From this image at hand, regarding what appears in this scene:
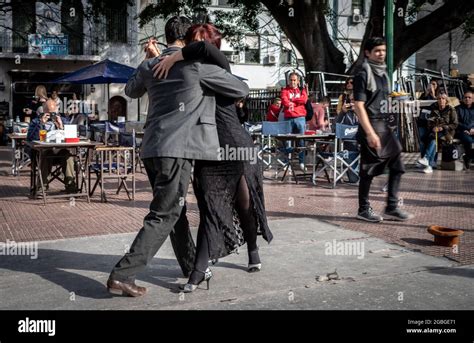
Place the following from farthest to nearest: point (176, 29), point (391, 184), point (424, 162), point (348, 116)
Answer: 1. point (424, 162)
2. point (348, 116)
3. point (391, 184)
4. point (176, 29)

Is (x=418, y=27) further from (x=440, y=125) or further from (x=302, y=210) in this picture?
(x=302, y=210)

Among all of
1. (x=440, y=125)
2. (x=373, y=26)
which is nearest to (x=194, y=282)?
(x=440, y=125)

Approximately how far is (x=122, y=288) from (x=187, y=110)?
1.35m

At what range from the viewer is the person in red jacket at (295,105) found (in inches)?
522

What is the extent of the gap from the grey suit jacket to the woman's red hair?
0.57 feet

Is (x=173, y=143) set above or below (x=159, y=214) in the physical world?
above

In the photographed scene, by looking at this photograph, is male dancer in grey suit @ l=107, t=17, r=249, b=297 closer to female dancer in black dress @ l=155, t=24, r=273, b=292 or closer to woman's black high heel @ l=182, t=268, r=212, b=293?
female dancer in black dress @ l=155, t=24, r=273, b=292

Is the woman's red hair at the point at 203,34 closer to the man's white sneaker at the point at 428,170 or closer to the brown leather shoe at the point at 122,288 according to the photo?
the brown leather shoe at the point at 122,288

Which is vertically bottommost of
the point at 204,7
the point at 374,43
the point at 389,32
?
the point at 374,43

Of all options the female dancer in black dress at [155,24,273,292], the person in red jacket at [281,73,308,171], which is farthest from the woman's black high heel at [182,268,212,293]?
the person in red jacket at [281,73,308,171]

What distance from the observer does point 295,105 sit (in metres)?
13.3

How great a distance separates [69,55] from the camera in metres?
32.7

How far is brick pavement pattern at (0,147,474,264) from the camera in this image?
6791 mm
